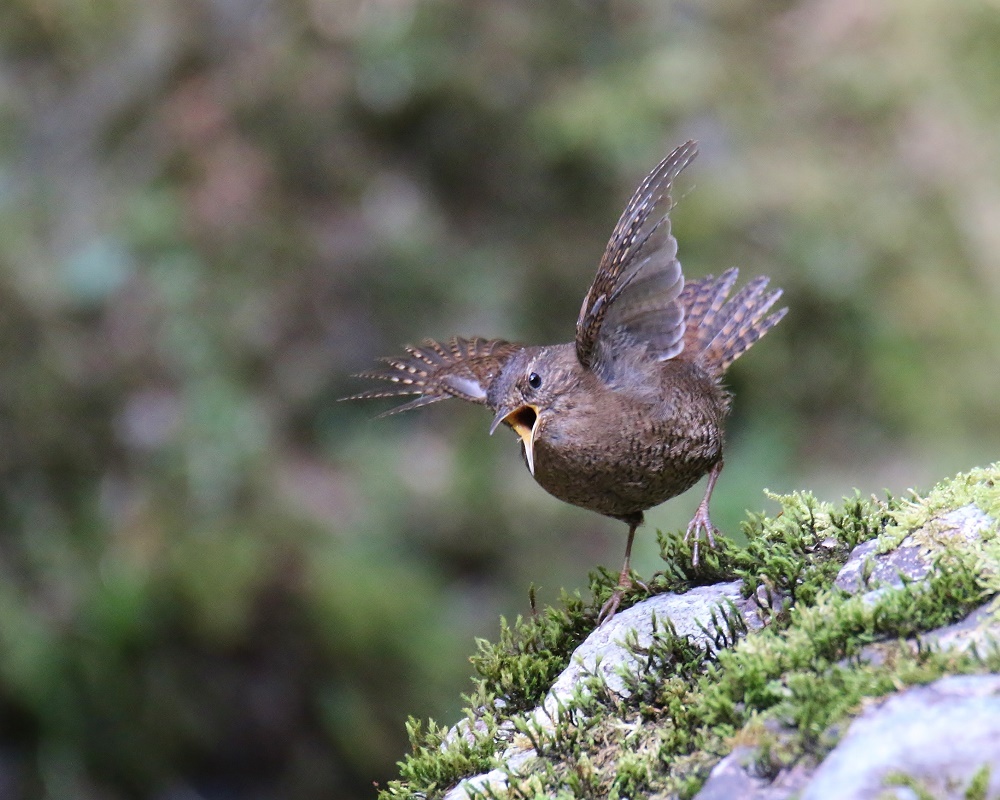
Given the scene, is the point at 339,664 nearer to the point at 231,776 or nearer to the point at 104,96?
the point at 231,776

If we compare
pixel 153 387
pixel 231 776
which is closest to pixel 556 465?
pixel 231 776

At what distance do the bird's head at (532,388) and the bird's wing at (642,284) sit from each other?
9 centimetres

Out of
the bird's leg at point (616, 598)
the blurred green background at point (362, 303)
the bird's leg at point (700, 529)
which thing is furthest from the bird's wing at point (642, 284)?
the blurred green background at point (362, 303)

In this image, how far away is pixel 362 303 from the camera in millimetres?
8156

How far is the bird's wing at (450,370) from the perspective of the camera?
4.06 meters

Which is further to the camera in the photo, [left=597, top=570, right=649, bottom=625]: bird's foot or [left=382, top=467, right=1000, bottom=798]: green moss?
[left=597, top=570, right=649, bottom=625]: bird's foot

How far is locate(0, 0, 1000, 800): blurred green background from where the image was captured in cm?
670

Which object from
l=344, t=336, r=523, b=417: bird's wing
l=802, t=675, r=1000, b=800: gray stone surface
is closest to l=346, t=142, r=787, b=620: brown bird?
l=344, t=336, r=523, b=417: bird's wing

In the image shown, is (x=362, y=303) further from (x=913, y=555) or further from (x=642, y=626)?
(x=913, y=555)

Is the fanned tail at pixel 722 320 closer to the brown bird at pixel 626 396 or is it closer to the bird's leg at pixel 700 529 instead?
the brown bird at pixel 626 396

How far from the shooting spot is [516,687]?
9.83 feet

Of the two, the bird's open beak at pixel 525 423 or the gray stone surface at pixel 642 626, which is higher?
the bird's open beak at pixel 525 423

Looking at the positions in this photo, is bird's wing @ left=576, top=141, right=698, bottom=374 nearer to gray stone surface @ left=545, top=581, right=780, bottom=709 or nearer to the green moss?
the green moss

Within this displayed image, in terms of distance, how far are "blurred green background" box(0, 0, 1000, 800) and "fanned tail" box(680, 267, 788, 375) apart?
2524 millimetres
